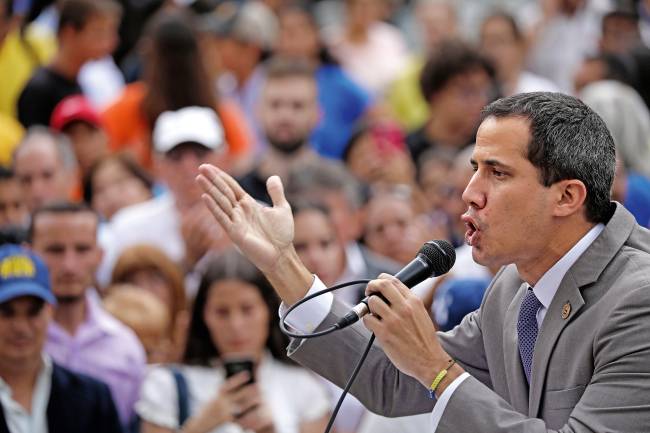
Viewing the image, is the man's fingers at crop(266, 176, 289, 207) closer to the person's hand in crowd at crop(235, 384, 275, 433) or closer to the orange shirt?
the person's hand in crowd at crop(235, 384, 275, 433)

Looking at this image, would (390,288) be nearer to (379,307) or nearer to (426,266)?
(379,307)

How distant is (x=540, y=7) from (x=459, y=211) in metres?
6.36

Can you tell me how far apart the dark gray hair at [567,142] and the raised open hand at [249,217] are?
758mm

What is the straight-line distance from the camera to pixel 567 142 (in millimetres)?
3652

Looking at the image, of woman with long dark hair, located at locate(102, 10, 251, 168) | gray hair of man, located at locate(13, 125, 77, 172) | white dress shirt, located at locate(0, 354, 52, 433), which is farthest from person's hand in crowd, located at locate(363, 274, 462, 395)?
woman with long dark hair, located at locate(102, 10, 251, 168)

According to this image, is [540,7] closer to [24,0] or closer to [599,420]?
[24,0]

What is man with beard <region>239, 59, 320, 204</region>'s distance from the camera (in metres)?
8.72

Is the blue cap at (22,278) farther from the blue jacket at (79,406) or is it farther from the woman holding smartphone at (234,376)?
the woman holding smartphone at (234,376)

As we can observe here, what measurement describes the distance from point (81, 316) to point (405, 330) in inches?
125

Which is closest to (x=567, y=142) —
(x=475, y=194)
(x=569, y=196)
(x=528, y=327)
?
(x=569, y=196)

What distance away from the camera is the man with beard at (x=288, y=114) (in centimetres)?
872

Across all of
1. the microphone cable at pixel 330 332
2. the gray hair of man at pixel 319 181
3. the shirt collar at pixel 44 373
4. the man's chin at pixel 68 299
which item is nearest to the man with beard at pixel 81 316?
the man's chin at pixel 68 299

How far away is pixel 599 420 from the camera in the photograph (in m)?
3.44

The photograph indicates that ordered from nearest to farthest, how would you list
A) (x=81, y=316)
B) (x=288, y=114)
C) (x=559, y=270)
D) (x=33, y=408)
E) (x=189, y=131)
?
(x=559, y=270)
(x=33, y=408)
(x=81, y=316)
(x=189, y=131)
(x=288, y=114)
